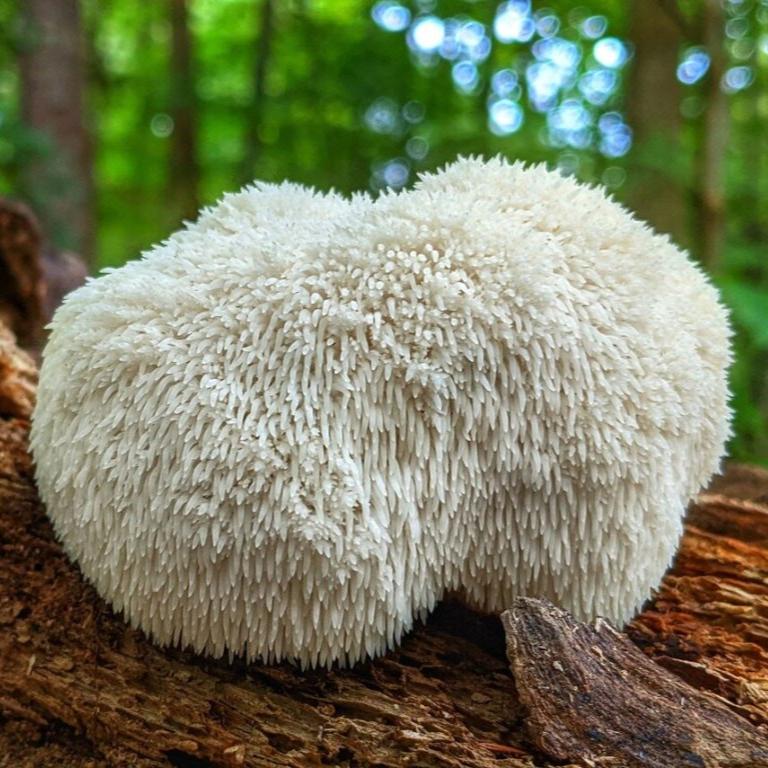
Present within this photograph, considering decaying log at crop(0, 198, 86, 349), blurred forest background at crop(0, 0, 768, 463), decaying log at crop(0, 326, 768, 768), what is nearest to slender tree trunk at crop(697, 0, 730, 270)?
blurred forest background at crop(0, 0, 768, 463)

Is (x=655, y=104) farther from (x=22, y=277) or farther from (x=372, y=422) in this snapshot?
(x=372, y=422)

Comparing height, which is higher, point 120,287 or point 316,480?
point 120,287

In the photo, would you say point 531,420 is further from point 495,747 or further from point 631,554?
point 495,747

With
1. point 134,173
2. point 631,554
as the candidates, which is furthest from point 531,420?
point 134,173

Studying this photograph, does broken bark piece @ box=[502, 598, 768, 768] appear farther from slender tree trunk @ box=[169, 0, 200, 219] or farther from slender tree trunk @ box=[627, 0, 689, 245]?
slender tree trunk @ box=[169, 0, 200, 219]

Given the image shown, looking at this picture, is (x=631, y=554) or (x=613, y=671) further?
(x=631, y=554)

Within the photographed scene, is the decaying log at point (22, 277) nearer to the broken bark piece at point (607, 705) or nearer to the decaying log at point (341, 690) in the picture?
the decaying log at point (341, 690)

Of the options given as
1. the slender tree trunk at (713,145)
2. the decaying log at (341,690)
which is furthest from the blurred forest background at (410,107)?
the decaying log at (341,690)
